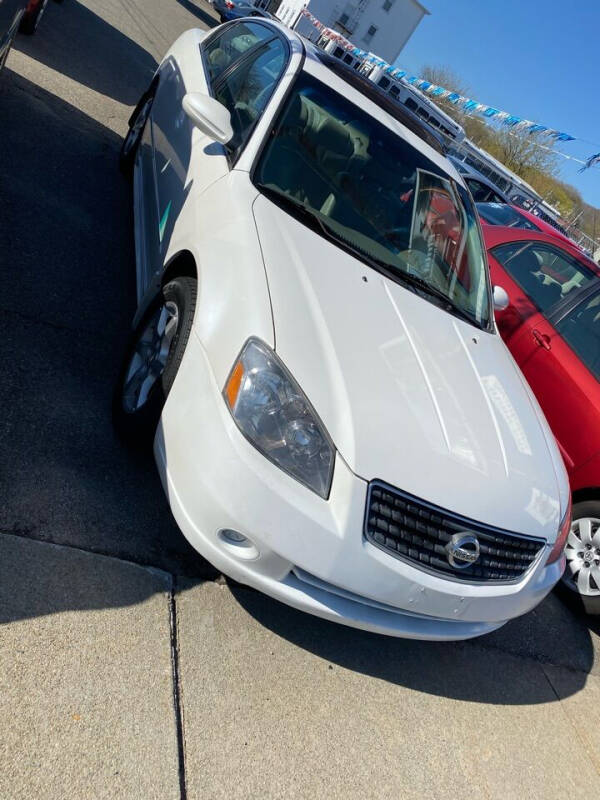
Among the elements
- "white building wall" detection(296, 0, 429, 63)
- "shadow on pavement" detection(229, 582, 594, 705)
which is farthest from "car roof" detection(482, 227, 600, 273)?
"white building wall" detection(296, 0, 429, 63)

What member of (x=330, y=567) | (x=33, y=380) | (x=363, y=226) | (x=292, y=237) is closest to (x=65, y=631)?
(x=330, y=567)

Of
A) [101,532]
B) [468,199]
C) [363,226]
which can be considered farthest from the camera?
[468,199]

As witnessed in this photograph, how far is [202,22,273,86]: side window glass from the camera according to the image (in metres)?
4.09

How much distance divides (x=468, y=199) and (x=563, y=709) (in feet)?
9.50

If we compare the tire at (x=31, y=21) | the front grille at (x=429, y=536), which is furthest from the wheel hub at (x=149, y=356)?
the tire at (x=31, y=21)

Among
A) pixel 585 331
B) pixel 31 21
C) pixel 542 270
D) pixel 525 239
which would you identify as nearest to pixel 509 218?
pixel 525 239

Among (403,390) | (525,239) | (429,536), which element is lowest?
(429,536)

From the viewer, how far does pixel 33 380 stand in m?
2.95

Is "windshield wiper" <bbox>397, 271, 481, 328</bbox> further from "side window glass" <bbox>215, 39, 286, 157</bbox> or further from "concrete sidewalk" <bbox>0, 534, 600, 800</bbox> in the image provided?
"concrete sidewalk" <bbox>0, 534, 600, 800</bbox>

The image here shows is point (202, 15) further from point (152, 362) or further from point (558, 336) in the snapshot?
point (152, 362)

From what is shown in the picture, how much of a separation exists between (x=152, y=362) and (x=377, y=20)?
221 ft

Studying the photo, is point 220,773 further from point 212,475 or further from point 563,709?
point 563,709

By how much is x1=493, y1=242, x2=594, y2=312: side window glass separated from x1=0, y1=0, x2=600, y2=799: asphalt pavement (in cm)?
233

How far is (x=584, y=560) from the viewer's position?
4055mm
